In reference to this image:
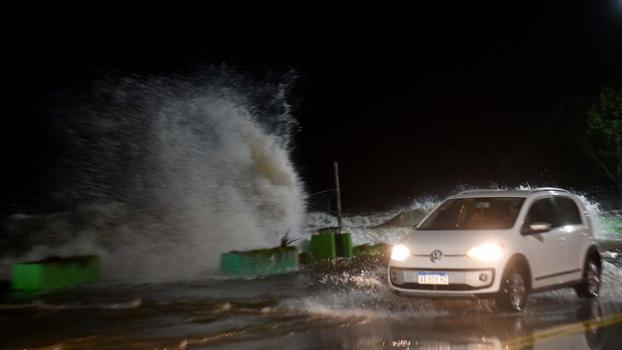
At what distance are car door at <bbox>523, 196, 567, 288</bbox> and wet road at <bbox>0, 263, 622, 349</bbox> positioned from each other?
1.50 feet

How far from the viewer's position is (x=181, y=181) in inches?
829

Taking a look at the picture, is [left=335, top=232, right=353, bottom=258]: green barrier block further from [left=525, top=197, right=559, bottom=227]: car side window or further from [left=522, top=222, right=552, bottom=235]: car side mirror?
[left=522, top=222, right=552, bottom=235]: car side mirror

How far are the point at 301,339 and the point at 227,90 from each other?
1633 cm

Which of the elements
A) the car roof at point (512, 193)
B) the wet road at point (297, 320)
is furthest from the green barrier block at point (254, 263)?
the car roof at point (512, 193)

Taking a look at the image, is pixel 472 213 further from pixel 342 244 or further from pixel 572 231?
pixel 342 244

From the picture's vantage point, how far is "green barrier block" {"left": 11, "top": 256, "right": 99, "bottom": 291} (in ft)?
42.1

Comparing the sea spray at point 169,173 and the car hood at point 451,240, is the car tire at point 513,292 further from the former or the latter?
the sea spray at point 169,173

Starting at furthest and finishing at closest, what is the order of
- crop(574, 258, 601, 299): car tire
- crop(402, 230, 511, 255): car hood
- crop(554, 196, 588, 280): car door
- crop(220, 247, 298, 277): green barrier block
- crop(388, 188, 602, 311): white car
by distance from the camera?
crop(220, 247, 298, 277): green barrier block
crop(574, 258, 601, 299): car tire
crop(554, 196, 588, 280): car door
crop(402, 230, 511, 255): car hood
crop(388, 188, 602, 311): white car

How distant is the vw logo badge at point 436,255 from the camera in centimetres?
912

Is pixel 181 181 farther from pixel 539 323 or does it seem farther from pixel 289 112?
pixel 539 323

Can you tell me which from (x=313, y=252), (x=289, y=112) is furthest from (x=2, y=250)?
(x=289, y=112)

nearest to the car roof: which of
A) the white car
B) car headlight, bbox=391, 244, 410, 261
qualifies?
the white car

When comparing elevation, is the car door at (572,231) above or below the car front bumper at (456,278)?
above

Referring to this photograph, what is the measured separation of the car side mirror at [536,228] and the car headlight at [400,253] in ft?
5.04
